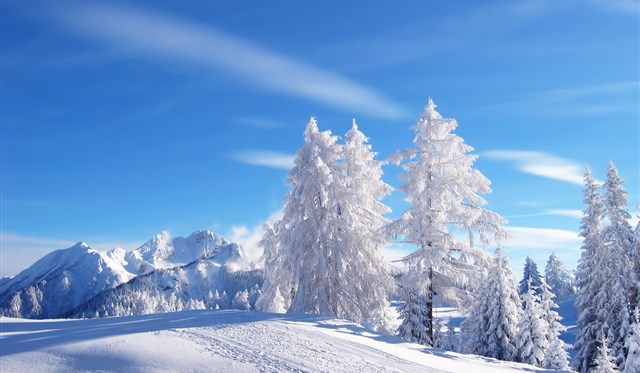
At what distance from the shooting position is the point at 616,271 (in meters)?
28.9

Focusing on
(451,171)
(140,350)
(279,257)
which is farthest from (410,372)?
(279,257)

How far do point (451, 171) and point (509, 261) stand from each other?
19.4 m

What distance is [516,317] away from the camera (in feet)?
112

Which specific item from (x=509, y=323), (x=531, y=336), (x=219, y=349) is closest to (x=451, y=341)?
(x=509, y=323)

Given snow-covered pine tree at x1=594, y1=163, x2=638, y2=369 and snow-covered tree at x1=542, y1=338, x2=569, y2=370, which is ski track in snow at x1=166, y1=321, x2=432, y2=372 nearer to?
snow-covered tree at x1=542, y1=338, x2=569, y2=370

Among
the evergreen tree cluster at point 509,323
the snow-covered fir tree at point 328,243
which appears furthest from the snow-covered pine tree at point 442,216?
the evergreen tree cluster at point 509,323

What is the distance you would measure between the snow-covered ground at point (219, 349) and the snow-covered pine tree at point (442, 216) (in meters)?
5.44

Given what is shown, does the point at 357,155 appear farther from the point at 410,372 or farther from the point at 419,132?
the point at 410,372

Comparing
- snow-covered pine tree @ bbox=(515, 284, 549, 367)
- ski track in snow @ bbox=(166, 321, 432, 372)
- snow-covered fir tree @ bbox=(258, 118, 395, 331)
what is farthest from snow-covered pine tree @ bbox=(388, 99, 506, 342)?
snow-covered pine tree @ bbox=(515, 284, 549, 367)

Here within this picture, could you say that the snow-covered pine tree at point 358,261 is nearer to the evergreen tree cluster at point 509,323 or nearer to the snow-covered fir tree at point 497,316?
the evergreen tree cluster at point 509,323

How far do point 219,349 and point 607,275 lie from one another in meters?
28.2

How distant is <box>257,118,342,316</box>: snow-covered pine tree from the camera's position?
23344 mm

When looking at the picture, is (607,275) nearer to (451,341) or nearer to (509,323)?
(509,323)

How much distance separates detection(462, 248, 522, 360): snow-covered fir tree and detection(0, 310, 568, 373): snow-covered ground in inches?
820
